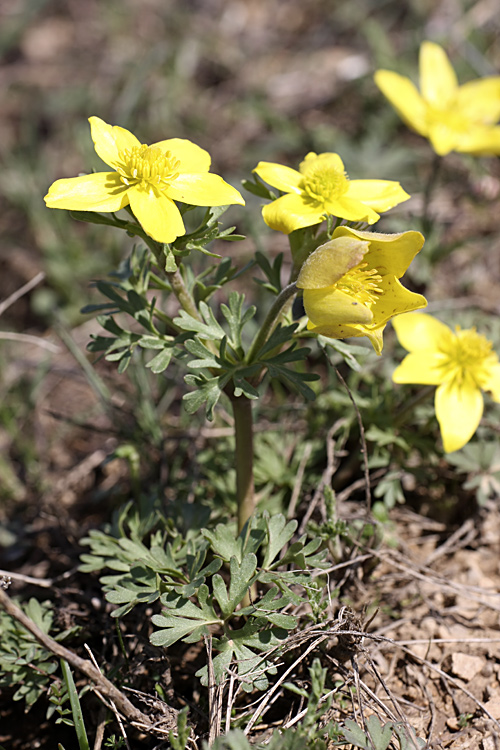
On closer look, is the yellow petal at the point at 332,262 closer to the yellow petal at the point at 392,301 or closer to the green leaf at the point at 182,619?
the yellow petal at the point at 392,301

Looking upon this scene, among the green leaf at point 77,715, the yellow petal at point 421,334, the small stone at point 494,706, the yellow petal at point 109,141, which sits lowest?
the small stone at point 494,706

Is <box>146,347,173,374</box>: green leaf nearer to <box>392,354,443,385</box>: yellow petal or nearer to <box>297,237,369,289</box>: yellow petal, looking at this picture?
<box>297,237,369,289</box>: yellow petal

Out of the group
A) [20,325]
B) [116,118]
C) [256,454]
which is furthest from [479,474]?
[116,118]

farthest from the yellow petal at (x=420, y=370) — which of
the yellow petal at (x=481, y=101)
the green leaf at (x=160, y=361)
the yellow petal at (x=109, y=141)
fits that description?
the yellow petal at (x=481, y=101)

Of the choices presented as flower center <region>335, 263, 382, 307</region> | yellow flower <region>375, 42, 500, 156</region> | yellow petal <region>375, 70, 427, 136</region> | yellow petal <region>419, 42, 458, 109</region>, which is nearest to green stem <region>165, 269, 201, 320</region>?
flower center <region>335, 263, 382, 307</region>

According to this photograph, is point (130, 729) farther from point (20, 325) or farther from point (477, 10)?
point (477, 10)

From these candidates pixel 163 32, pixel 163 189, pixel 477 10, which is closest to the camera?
pixel 163 189

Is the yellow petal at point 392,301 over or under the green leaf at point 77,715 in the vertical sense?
over
